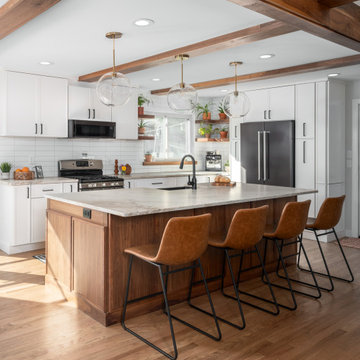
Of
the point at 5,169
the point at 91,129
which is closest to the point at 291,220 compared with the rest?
the point at 91,129

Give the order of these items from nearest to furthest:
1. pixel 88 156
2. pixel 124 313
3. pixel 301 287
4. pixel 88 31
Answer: pixel 124 313 → pixel 88 31 → pixel 301 287 → pixel 88 156

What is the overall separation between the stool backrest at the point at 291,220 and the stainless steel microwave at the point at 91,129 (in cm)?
338

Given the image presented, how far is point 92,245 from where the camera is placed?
10.2 ft

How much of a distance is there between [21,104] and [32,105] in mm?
146

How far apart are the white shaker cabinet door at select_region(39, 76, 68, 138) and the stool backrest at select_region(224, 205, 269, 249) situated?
348cm

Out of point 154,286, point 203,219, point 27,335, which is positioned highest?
point 203,219

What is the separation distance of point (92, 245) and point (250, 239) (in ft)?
4.02

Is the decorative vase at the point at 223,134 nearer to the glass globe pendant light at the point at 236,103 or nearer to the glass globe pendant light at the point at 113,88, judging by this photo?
the glass globe pendant light at the point at 236,103

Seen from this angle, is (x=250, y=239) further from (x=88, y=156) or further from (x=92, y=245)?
(x=88, y=156)

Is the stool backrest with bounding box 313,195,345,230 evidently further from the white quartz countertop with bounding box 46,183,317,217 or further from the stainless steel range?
the stainless steel range

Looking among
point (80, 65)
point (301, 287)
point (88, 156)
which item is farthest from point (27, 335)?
point (88, 156)

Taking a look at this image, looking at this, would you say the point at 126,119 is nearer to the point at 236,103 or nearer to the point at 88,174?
the point at 88,174

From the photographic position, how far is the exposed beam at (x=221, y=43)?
329cm

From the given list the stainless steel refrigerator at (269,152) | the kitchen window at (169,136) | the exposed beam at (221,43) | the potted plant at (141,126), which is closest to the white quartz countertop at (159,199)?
the exposed beam at (221,43)
